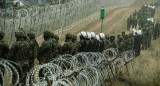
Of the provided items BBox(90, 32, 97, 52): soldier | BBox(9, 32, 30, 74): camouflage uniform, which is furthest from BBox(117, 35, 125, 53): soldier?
BBox(9, 32, 30, 74): camouflage uniform

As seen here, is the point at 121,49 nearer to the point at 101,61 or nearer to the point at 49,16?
the point at 101,61

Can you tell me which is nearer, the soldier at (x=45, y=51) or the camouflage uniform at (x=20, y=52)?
the camouflage uniform at (x=20, y=52)

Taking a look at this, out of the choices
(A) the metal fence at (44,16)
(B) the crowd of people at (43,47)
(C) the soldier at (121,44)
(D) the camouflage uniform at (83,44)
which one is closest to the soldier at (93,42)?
(B) the crowd of people at (43,47)

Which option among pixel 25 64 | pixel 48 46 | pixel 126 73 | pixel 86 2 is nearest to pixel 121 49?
pixel 126 73

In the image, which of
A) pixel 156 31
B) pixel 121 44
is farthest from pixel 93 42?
pixel 156 31

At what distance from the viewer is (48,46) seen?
336 inches

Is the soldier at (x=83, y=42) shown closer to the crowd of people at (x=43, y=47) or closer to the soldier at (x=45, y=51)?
the crowd of people at (x=43, y=47)

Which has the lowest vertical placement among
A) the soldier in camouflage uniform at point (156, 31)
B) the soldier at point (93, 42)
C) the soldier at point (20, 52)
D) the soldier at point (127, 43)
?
the soldier in camouflage uniform at point (156, 31)

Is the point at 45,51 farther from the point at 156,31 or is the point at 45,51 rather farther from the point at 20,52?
the point at 156,31

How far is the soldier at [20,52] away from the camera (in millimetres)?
7441

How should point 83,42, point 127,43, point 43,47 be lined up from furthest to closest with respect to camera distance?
1. point 127,43
2. point 83,42
3. point 43,47

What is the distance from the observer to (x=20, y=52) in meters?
7.52

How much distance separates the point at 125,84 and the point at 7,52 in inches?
165

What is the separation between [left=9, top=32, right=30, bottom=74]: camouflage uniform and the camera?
7441mm
